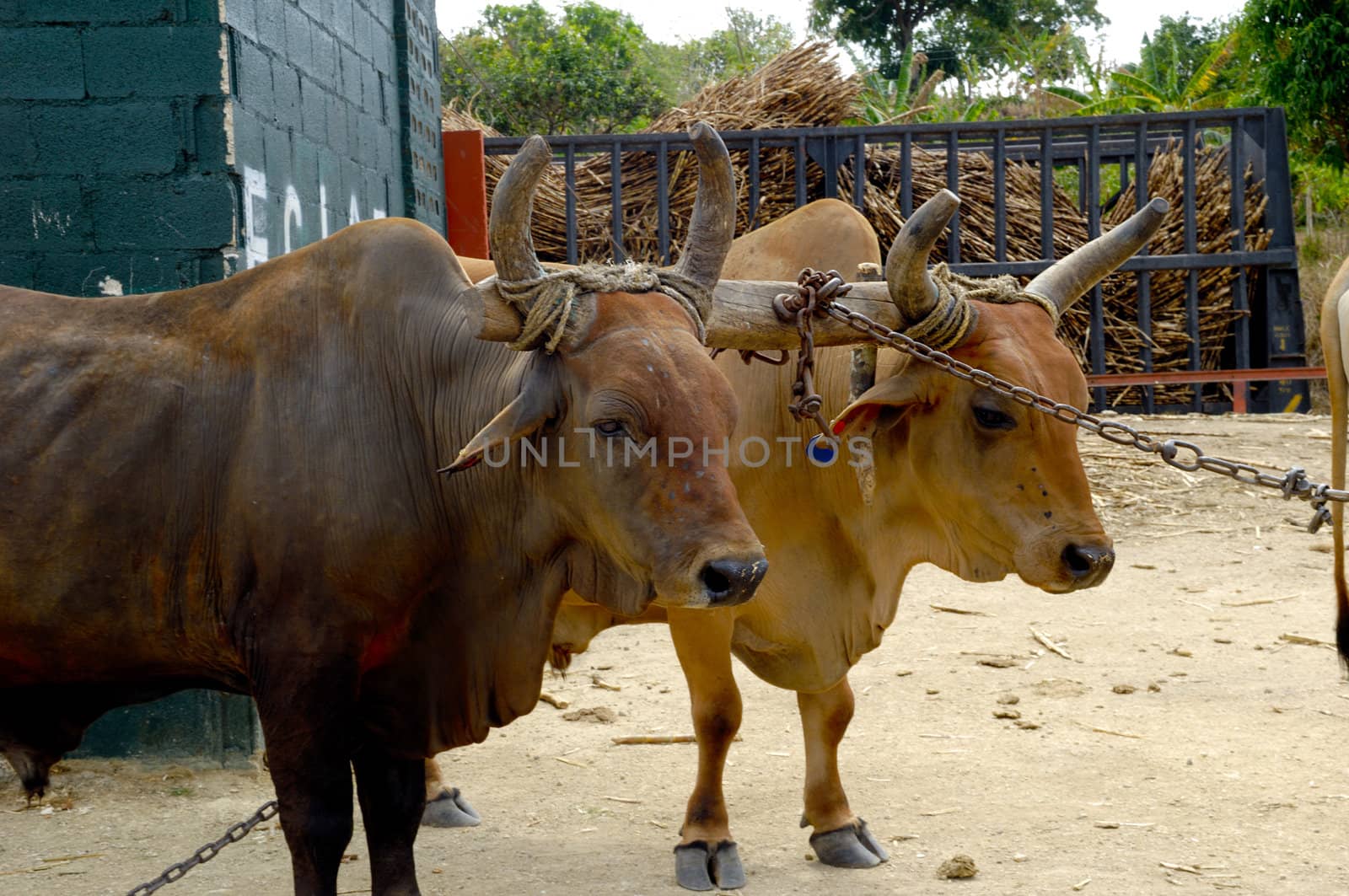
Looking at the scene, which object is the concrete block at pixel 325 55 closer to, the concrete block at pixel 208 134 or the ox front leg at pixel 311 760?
the concrete block at pixel 208 134

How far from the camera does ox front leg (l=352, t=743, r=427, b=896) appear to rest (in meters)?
3.25

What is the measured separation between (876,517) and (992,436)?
50 centimetres

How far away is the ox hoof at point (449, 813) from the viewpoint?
452 cm

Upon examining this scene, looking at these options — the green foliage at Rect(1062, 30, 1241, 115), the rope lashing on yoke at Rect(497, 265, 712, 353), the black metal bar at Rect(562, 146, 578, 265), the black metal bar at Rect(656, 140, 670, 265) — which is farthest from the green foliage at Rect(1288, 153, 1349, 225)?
the rope lashing on yoke at Rect(497, 265, 712, 353)

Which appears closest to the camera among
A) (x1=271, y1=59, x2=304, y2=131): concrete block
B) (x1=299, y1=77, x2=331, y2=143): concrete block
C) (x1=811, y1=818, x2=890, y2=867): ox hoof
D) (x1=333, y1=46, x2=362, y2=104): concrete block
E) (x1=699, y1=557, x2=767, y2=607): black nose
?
(x1=699, y1=557, x2=767, y2=607): black nose

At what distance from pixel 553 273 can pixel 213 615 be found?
41.2 inches

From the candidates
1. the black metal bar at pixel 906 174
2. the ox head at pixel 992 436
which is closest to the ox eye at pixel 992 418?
the ox head at pixel 992 436

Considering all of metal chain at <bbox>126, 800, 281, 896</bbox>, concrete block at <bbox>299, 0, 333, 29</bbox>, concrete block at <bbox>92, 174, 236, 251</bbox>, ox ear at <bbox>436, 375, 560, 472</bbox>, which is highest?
concrete block at <bbox>299, 0, 333, 29</bbox>

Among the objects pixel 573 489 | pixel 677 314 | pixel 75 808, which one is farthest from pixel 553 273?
pixel 75 808

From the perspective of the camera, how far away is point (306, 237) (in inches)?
219

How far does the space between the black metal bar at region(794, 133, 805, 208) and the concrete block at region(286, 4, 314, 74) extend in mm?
4804

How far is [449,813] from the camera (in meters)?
→ 4.53

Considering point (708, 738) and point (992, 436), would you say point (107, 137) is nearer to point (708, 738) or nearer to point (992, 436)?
point (708, 738)

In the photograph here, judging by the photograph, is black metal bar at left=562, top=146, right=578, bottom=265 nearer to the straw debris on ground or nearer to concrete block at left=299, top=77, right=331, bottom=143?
the straw debris on ground
